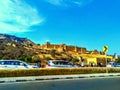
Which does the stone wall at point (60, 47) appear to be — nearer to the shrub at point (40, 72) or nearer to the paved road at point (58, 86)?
the shrub at point (40, 72)

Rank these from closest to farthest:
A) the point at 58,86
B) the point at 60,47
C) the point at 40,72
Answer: the point at 58,86 < the point at 40,72 < the point at 60,47

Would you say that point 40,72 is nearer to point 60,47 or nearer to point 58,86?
point 58,86

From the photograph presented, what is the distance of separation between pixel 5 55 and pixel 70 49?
52.9 metres

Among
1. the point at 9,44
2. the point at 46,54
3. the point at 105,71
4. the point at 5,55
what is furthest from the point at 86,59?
the point at 105,71

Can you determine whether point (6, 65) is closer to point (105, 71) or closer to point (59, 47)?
point (105, 71)

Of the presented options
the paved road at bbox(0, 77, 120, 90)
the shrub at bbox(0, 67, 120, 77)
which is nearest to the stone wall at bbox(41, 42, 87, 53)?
the shrub at bbox(0, 67, 120, 77)

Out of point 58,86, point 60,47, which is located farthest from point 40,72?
point 60,47

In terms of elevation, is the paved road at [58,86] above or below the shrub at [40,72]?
below

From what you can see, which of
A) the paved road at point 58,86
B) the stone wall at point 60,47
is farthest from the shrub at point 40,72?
the stone wall at point 60,47

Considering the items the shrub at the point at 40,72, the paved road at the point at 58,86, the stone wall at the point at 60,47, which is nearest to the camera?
the paved road at the point at 58,86

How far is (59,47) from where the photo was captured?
398 feet

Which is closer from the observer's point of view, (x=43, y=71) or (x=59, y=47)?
(x=43, y=71)

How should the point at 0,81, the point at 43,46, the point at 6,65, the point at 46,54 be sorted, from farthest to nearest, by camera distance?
1. the point at 43,46
2. the point at 46,54
3. the point at 6,65
4. the point at 0,81

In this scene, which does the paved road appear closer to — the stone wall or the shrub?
the shrub
